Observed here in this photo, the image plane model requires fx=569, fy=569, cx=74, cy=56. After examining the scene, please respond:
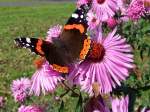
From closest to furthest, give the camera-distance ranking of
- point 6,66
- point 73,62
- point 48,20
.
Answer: point 73,62 < point 6,66 < point 48,20

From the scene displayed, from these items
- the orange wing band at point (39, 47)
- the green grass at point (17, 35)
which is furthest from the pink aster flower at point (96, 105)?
the green grass at point (17, 35)

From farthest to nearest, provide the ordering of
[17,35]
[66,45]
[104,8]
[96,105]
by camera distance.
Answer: [17,35]
[104,8]
[66,45]
[96,105]

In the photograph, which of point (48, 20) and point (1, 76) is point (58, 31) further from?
point (48, 20)

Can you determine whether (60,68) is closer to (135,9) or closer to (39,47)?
(39,47)

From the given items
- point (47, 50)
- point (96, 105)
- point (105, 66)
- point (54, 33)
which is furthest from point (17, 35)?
point (96, 105)

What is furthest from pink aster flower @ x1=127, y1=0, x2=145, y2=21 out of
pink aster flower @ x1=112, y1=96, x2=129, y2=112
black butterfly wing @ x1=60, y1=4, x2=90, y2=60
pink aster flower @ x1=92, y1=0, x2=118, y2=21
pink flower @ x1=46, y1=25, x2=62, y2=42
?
pink aster flower @ x1=112, y1=96, x2=129, y2=112

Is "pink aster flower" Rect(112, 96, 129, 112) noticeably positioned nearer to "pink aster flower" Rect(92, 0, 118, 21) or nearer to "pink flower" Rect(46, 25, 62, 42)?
"pink flower" Rect(46, 25, 62, 42)

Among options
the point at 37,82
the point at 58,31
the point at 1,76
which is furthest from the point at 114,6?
the point at 1,76
